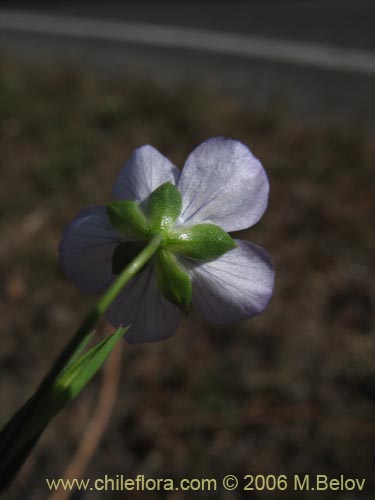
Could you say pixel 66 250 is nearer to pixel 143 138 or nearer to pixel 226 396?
pixel 226 396

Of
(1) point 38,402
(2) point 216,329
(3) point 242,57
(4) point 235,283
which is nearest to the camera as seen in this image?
(1) point 38,402

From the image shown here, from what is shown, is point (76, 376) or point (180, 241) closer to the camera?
point (76, 376)

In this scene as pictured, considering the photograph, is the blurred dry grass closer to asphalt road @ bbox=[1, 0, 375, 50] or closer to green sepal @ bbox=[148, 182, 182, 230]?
green sepal @ bbox=[148, 182, 182, 230]

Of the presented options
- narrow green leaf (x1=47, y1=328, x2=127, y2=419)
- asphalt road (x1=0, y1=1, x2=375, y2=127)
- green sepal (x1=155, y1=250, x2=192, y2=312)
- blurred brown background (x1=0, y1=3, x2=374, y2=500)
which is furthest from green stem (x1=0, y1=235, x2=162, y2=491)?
asphalt road (x1=0, y1=1, x2=375, y2=127)

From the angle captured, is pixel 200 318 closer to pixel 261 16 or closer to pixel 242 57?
pixel 242 57

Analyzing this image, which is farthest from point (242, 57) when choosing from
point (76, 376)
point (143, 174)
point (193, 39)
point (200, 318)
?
point (76, 376)

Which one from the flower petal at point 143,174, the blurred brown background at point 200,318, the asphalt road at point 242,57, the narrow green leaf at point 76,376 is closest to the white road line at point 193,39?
the asphalt road at point 242,57

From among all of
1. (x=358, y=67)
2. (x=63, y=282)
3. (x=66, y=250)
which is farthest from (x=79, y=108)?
(x=66, y=250)
